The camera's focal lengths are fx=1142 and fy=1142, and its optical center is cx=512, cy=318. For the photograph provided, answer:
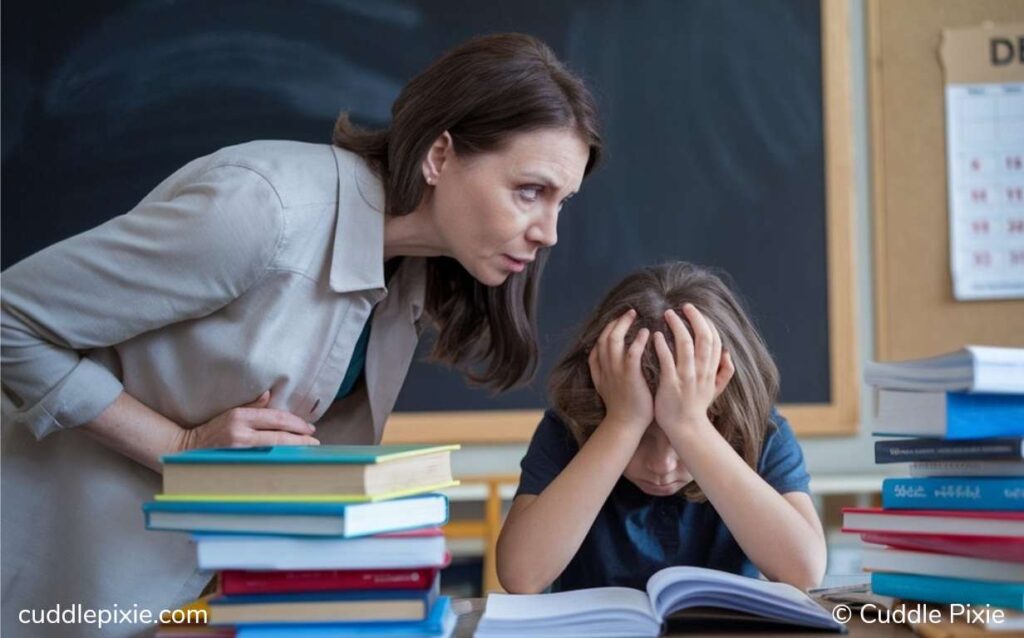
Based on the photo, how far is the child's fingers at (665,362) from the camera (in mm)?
1218

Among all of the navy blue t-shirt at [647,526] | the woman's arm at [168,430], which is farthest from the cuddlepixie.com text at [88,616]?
the navy blue t-shirt at [647,526]

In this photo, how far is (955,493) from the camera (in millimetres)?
1008

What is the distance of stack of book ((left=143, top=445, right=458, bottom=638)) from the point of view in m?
0.86

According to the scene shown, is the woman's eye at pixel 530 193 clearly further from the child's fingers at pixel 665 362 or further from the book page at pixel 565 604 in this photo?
the book page at pixel 565 604

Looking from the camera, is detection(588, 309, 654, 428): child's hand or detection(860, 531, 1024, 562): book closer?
detection(860, 531, 1024, 562): book

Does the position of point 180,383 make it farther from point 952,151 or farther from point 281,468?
point 952,151

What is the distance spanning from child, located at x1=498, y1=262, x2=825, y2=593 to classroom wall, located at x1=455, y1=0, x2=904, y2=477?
149cm

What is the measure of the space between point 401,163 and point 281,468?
586 mm

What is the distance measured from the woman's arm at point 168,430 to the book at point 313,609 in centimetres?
35

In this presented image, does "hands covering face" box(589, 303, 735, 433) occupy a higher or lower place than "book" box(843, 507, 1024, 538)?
higher

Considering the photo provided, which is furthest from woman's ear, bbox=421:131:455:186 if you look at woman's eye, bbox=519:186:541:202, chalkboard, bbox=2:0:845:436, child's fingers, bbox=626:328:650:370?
chalkboard, bbox=2:0:845:436

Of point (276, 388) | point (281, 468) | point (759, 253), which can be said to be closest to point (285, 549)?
point (281, 468)

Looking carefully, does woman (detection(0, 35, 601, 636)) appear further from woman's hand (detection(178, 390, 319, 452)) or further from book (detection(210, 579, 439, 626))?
book (detection(210, 579, 439, 626))

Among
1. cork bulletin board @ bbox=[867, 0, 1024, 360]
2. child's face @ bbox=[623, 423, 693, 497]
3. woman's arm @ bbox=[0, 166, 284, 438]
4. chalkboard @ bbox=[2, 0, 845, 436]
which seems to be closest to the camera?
woman's arm @ bbox=[0, 166, 284, 438]
